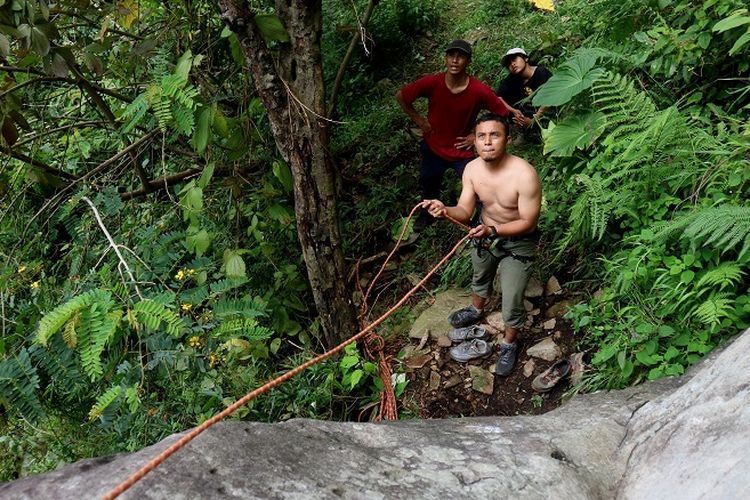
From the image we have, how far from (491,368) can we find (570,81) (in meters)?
2.19

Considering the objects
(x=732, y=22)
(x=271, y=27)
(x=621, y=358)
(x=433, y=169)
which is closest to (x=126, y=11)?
(x=271, y=27)

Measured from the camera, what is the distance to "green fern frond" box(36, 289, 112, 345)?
2.20 metres

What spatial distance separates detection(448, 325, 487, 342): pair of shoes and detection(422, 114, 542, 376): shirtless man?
0.18 meters

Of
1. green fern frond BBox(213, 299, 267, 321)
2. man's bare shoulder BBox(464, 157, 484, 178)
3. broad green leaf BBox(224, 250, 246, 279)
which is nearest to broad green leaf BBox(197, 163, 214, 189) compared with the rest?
broad green leaf BBox(224, 250, 246, 279)

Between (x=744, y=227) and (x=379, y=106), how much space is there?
486 centimetres

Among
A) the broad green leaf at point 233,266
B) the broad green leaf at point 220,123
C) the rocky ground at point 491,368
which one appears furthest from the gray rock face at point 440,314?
the broad green leaf at point 220,123

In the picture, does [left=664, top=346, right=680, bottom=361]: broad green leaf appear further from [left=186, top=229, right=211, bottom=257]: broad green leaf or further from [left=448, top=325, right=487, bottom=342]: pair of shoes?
[left=186, top=229, right=211, bottom=257]: broad green leaf

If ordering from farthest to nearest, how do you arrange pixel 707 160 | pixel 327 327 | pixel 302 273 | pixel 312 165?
pixel 302 273
pixel 327 327
pixel 707 160
pixel 312 165

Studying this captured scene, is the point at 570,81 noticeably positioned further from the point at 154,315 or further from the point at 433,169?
the point at 154,315

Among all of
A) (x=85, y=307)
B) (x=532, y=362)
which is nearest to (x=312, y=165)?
(x=85, y=307)

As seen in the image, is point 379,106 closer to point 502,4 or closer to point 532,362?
point 502,4

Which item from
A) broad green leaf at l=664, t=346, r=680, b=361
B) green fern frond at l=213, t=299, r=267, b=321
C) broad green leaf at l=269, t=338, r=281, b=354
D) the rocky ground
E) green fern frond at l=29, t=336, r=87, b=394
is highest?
green fern frond at l=29, t=336, r=87, b=394

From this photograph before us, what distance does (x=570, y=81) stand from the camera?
4.25m

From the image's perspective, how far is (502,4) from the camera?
8203 millimetres
